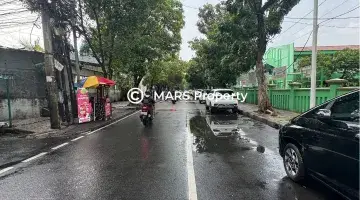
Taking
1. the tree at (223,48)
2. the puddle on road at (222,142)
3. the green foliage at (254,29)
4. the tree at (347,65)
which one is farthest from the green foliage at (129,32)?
the tree at (347,65)

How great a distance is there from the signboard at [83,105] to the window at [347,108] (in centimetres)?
1164

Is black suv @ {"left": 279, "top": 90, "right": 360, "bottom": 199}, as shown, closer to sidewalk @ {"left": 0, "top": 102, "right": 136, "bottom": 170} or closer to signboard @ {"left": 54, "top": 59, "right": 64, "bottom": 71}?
sidewalk @ {"left": 0, "top": 102, "right": 136, "bottom": 170}

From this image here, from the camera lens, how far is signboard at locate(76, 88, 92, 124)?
1379 centimetres

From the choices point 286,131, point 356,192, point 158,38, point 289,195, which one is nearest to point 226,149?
point 286,131

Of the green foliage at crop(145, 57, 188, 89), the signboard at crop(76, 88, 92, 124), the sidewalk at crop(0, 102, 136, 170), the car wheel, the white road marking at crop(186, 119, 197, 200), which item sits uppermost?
the green foliage at crop(145, 57, 188, 89)

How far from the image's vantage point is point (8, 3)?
11.8 meters

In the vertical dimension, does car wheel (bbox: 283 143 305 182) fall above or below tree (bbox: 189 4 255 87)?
below

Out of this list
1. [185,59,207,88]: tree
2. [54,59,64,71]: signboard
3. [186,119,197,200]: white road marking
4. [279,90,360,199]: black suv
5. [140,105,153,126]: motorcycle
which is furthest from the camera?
[185,59,207,88]: tree

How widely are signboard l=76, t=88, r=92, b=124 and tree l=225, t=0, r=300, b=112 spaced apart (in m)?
9.05

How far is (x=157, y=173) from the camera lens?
5.62 metres

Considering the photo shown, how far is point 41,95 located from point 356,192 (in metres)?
16.3

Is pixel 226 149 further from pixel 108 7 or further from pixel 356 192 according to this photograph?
pixel 108 7

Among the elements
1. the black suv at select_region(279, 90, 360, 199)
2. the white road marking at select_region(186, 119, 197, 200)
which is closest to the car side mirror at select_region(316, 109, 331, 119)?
the black suv at select_region(279, 90, 360, 199)

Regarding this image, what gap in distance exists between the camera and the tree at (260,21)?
16.0 metres
